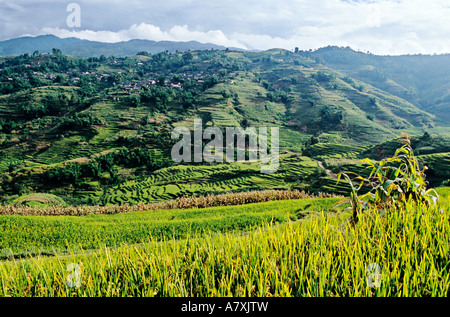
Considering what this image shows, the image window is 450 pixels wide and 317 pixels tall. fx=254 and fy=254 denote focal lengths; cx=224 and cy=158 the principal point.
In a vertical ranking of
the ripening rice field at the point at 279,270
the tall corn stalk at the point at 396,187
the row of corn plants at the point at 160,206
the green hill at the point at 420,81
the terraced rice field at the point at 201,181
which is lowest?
the terraced rice field at the point at 201,181

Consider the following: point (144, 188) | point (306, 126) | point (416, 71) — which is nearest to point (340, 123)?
point (306, 126)

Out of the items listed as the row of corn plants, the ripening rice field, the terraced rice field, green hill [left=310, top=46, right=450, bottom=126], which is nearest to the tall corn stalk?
the ripening rice field

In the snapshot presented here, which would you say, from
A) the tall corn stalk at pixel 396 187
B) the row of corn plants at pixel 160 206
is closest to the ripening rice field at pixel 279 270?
the tall corn stalk at pixel 396 187

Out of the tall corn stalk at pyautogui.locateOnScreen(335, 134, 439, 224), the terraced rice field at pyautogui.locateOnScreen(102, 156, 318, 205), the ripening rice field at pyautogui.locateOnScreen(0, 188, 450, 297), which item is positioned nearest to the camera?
the ripening rice field at pyautogui.locateOnScreen(0, 188, 450, 297)

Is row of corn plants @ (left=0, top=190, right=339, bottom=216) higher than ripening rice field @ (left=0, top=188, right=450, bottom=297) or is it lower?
lower

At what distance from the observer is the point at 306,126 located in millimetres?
73562

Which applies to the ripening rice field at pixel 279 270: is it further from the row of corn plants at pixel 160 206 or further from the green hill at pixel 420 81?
Result: the green hill at pixel 420 81

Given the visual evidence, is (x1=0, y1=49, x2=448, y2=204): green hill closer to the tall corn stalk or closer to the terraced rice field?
the terraced rice field

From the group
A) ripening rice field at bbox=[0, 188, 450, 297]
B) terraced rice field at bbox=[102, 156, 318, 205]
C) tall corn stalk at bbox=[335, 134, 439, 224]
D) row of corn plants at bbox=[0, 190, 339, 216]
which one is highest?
tall corn stalk at bbox=[335, 134, 439, 224]

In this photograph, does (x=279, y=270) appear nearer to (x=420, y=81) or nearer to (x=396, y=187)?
(x=396, y=187)

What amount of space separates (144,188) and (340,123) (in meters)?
60.2

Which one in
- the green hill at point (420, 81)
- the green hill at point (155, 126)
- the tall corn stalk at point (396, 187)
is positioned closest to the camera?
the tall corn stalk at point (396, 187)

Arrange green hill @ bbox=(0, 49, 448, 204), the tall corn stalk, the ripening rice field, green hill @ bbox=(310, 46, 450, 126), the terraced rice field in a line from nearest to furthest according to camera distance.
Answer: the ripening rice field < the tall corn stalk < the terraced rice field < green hill @ bbox=(0, 49, 448, 204) < green hill @ bbox=(310, 46, 450, 126)

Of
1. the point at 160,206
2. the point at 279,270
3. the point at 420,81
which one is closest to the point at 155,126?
the point at 160,206
